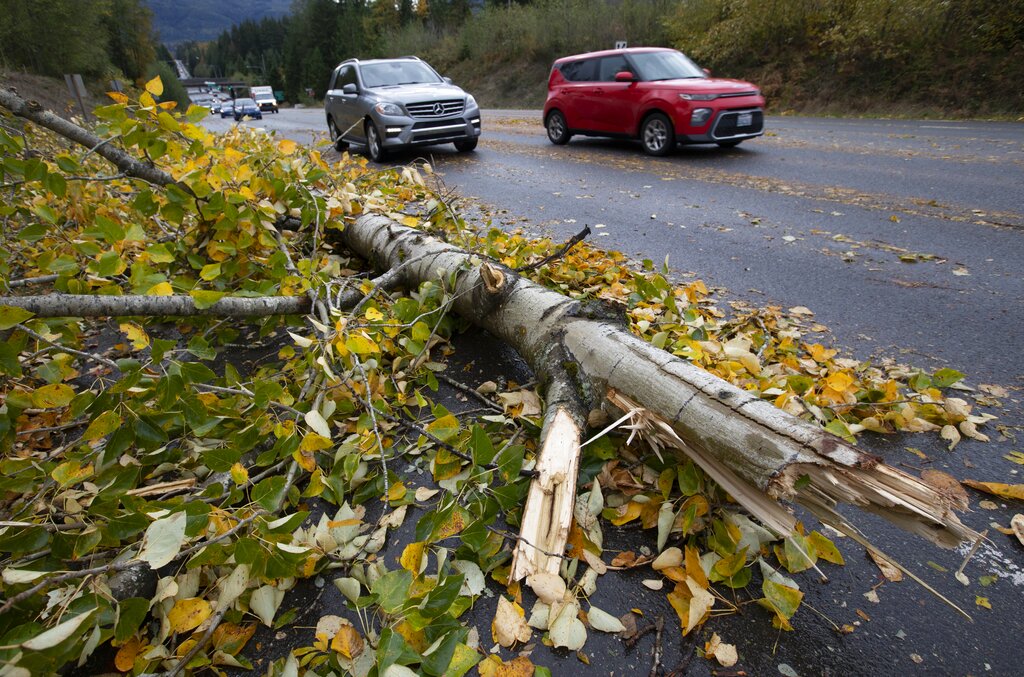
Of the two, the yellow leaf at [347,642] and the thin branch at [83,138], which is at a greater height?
the thin branch at [83,138]

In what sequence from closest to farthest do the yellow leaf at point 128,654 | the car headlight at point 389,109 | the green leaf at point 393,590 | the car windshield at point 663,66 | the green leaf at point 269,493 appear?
1. the green leaf at point 393,590
2. the yellow leaf at point 128,654
3. the green leaf at point 269,493
4. the car windshield at point 663,66
5. the car headlight at point 389,109

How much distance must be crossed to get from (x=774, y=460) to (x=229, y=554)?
5.11ft

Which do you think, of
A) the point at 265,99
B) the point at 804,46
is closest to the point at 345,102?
the point at 804,46

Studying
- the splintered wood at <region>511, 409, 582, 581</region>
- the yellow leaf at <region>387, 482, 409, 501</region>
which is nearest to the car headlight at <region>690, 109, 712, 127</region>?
the splintered wood at <region>511, 409, 582, 581</region>

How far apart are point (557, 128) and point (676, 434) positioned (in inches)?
438

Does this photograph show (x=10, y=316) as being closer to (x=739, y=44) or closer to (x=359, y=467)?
(x=359, y=467)

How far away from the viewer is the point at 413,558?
1.45 meters

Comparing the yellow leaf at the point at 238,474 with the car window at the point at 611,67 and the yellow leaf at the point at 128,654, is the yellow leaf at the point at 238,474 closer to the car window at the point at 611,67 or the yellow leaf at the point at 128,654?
the yellow leaf at the point at 128,654

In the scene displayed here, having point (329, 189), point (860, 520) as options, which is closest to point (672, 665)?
point (860, 520)

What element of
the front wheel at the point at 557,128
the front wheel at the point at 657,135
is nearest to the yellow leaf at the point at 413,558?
the front wheel at the point at 657,135

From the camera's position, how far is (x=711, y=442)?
1593 mm

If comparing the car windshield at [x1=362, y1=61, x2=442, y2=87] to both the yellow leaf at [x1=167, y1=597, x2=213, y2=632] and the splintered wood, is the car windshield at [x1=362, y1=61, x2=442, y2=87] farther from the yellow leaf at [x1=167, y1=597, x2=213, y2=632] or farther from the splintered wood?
the yellow leaf at [x1=167, y1=597, x2=213, y2=632]

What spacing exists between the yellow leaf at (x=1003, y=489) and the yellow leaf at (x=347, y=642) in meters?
2.12

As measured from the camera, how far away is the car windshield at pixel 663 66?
959 cm
